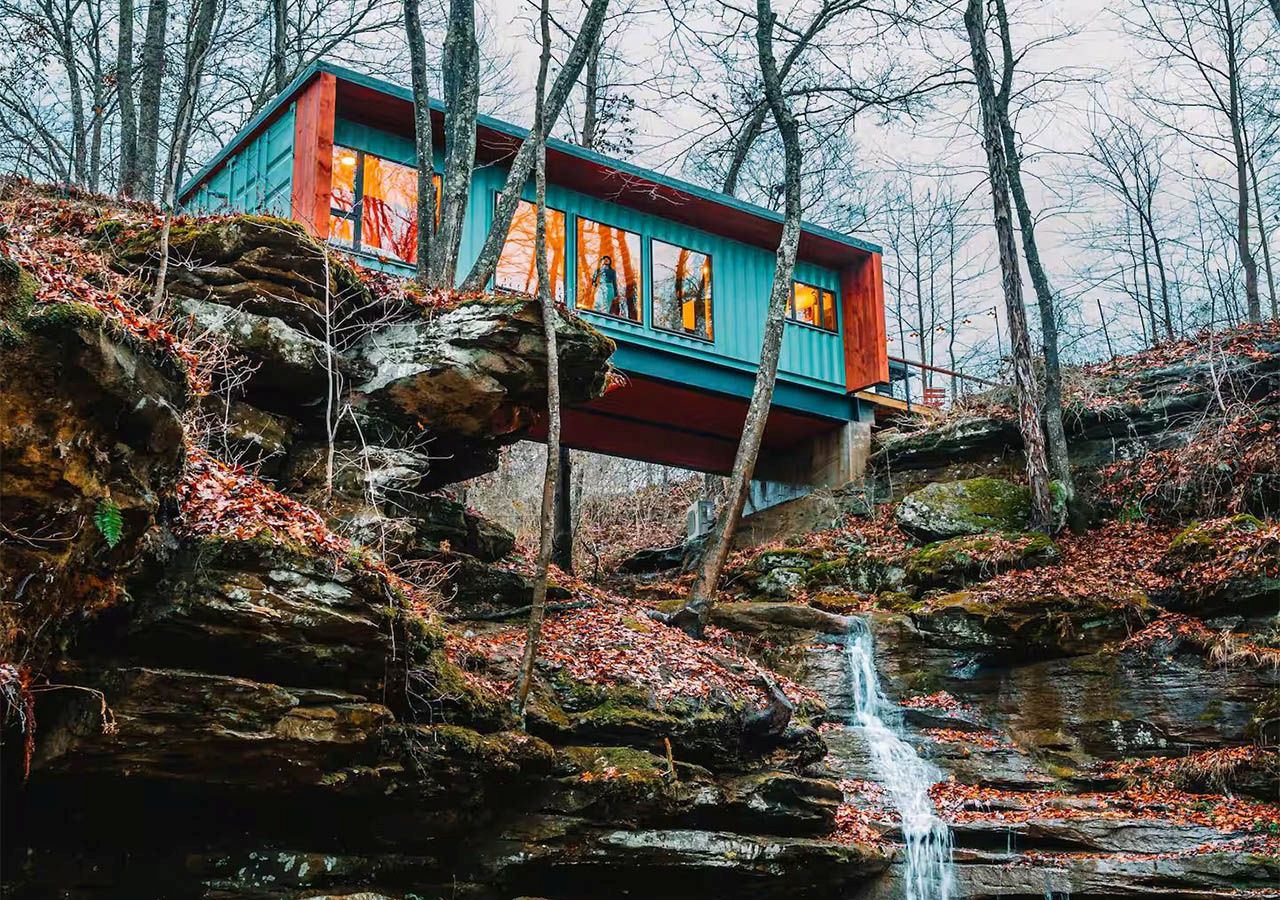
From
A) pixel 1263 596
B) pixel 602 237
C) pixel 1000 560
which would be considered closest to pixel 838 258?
pixel 602 237

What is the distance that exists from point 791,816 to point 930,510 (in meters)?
8.43

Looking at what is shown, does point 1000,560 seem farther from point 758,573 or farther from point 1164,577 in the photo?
→ point 758,573

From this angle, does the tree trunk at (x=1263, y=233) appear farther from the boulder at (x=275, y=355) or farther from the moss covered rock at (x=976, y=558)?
the boulder at (x=275, y=355)

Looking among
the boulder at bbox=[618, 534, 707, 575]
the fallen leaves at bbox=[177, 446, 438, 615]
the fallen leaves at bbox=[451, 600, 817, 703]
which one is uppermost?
the boulder at bbox=[618, 534, 707, 575]

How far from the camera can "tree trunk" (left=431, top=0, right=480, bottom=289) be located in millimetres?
12989

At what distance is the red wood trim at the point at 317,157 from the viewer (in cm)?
1423

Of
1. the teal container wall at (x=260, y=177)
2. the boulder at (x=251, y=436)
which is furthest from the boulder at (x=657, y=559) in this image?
the boulder at (x=251, y=436)

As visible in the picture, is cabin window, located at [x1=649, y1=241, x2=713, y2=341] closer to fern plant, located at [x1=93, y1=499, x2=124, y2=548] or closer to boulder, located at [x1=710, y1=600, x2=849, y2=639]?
boulder, located at [x1=710, y1=600, x2=849, y2=639]

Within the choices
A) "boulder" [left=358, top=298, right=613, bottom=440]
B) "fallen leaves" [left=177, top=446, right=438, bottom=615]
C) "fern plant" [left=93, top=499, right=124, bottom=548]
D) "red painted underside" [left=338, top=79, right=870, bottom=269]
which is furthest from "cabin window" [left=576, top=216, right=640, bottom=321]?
"fern plant" [left=93, top=499, right=124, bottom=548]

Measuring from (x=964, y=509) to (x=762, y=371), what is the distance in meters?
4.70

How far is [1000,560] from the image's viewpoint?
14594 mm

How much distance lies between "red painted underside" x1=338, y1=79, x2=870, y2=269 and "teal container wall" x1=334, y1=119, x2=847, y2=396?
150mm

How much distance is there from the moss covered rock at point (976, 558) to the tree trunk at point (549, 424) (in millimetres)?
6878

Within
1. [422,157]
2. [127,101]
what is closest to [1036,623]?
[422,157]
